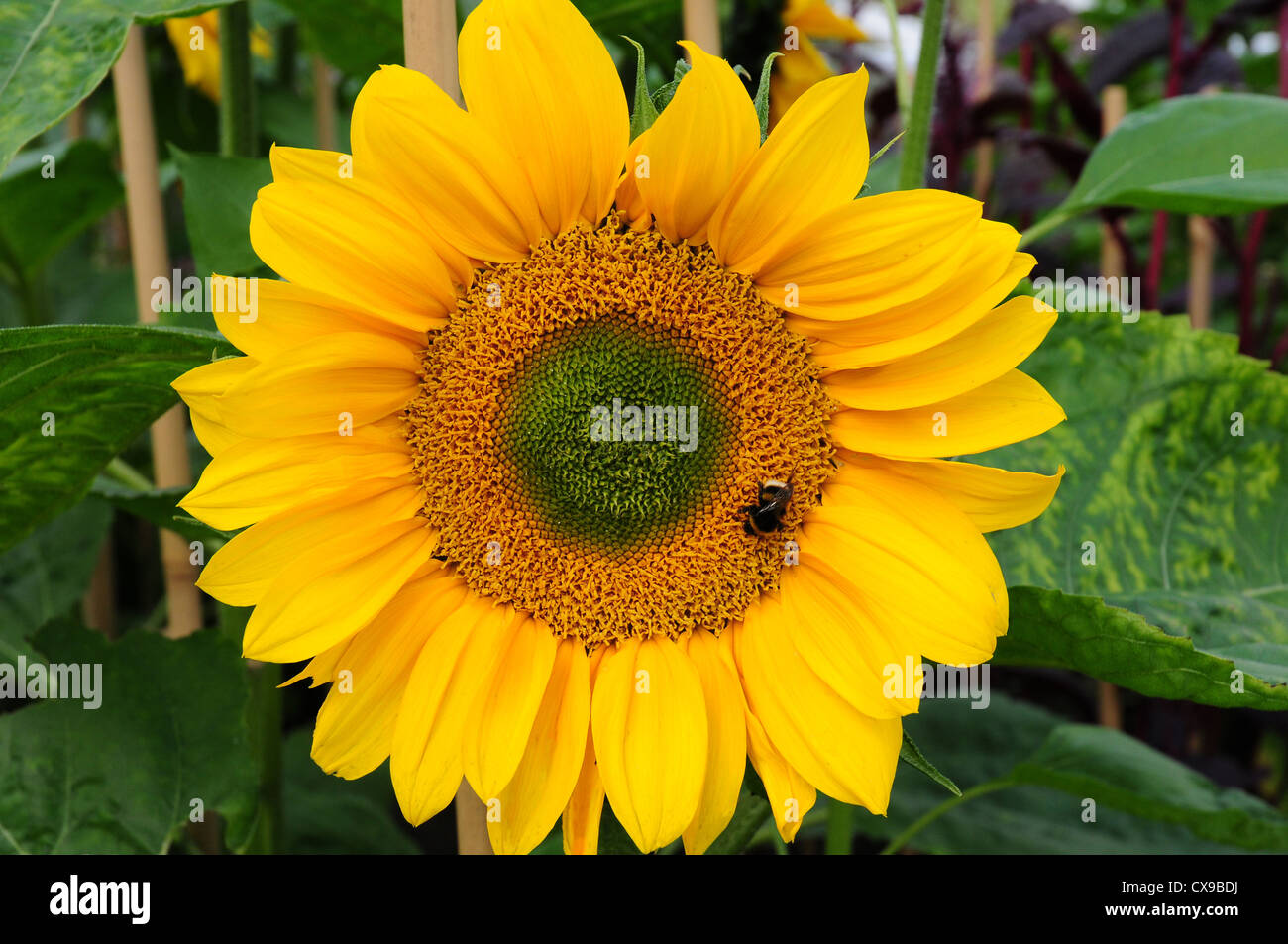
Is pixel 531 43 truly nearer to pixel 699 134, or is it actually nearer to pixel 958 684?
pixel 699 134

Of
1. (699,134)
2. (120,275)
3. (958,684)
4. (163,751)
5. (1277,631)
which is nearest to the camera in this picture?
(699,134)

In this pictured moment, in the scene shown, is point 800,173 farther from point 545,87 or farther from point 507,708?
point 507,708

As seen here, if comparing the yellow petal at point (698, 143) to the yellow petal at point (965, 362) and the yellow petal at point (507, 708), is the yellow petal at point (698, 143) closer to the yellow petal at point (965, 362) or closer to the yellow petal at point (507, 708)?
the yellow petal at point (965, 362)

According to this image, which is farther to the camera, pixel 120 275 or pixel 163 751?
pixel 120 275

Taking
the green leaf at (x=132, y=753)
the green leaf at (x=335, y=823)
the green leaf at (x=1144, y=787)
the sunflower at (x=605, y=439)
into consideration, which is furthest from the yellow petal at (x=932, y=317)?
the green leaf at (x=335, y=823)

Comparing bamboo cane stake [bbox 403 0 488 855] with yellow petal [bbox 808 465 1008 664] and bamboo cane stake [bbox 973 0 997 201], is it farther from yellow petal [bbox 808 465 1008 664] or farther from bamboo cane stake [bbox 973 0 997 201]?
bamboo cane stake [bbox 973 0 997 201]
